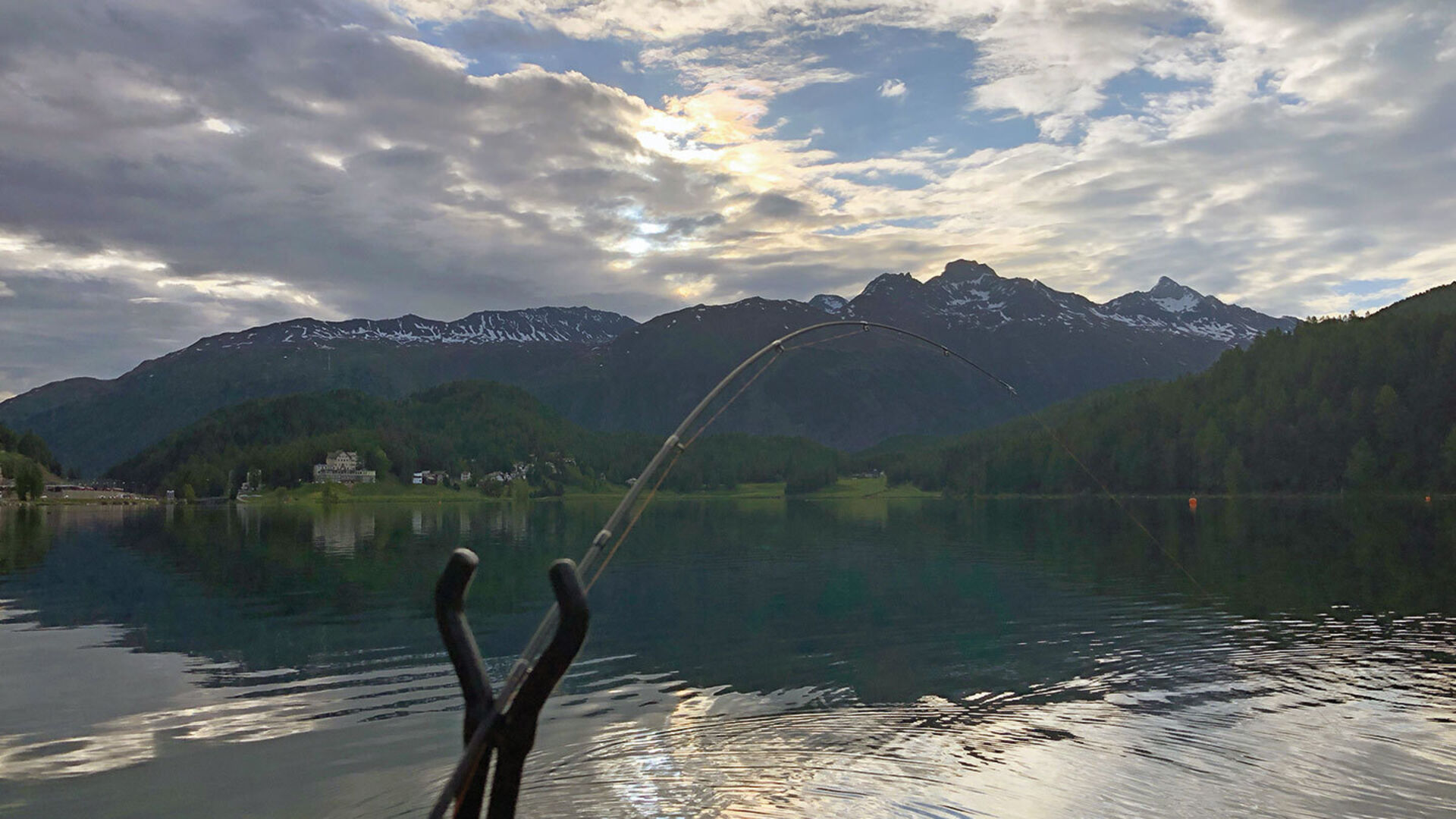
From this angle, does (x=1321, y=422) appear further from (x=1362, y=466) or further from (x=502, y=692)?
Answer: (x=502, y=692)

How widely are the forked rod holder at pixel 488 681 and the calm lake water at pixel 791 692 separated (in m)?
4.94

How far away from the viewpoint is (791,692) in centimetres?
2130

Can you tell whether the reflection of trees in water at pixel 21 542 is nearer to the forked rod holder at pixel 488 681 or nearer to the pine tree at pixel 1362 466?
the forked rod holder at pixel 488 681

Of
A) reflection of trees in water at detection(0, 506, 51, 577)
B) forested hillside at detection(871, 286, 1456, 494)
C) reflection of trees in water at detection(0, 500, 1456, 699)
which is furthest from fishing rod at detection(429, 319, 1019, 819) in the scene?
forested hillside at detection(871, 286, 1456, 494)

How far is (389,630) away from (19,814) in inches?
711

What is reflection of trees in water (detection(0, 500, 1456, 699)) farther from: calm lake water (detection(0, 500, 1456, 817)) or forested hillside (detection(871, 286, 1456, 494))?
forested hillside (detection(871, 286, 1456, 494))

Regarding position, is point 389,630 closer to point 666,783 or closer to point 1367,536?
point 666,783

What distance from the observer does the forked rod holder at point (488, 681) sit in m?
8.27

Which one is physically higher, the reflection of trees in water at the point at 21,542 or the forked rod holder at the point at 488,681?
the forked rod holder at the point at 488,681

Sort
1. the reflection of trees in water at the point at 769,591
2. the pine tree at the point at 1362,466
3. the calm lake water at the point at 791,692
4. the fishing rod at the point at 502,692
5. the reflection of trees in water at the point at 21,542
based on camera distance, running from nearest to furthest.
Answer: the fishing rod at the point at 502,692 < the calm lake water at the point at 791,692 < the reflection of trees in water at the point at 769,591 < the reflection of trees in water at the point at 21,542 < the pine tree at the point at 1362,466

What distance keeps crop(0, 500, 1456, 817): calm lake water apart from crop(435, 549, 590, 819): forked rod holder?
16.2 feet

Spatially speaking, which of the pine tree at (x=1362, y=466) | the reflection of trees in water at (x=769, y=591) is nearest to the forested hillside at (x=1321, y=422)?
the pine tree at (x=1362, y=466)

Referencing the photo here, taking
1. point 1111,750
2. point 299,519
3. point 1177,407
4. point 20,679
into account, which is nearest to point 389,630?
point 20,679

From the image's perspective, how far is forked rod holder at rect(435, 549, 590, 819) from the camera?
827 centimetres
